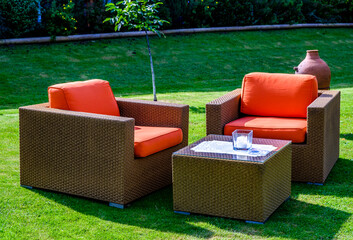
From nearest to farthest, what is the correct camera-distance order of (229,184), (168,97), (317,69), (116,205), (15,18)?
(229,184) < (116,205) < (317,69) < (168,97) < (15,18)

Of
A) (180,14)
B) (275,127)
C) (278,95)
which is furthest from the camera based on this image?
(180,14)

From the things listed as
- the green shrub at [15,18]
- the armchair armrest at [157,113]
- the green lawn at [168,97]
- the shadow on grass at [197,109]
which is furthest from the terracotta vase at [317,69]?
the green shrub at [15,18]

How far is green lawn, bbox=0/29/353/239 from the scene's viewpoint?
371cm

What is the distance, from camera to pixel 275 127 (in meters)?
4.90

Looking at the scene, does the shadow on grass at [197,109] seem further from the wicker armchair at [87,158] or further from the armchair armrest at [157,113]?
the wicker armchair at [87,158]

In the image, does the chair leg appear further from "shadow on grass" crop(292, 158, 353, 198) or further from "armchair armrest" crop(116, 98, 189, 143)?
"shadow on grass" crop(292, 158, 353, 198)

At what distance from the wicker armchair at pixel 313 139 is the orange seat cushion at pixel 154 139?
436mm

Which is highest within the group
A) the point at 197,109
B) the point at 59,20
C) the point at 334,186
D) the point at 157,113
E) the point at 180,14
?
the point at 180,14

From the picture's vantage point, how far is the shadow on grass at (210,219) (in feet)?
11.9

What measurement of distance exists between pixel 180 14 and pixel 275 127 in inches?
479

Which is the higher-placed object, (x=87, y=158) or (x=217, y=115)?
(x=217, y=115)

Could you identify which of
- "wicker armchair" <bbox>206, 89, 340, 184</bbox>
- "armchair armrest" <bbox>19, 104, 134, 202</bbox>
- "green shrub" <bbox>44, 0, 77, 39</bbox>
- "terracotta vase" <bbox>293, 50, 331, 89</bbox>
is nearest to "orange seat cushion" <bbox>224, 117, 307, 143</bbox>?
"wicker armchair" <bbox>206, 89, 340, 184</bbox>

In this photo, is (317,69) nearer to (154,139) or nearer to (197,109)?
(197,109)

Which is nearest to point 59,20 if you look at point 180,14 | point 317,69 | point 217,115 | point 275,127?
point 180,14
